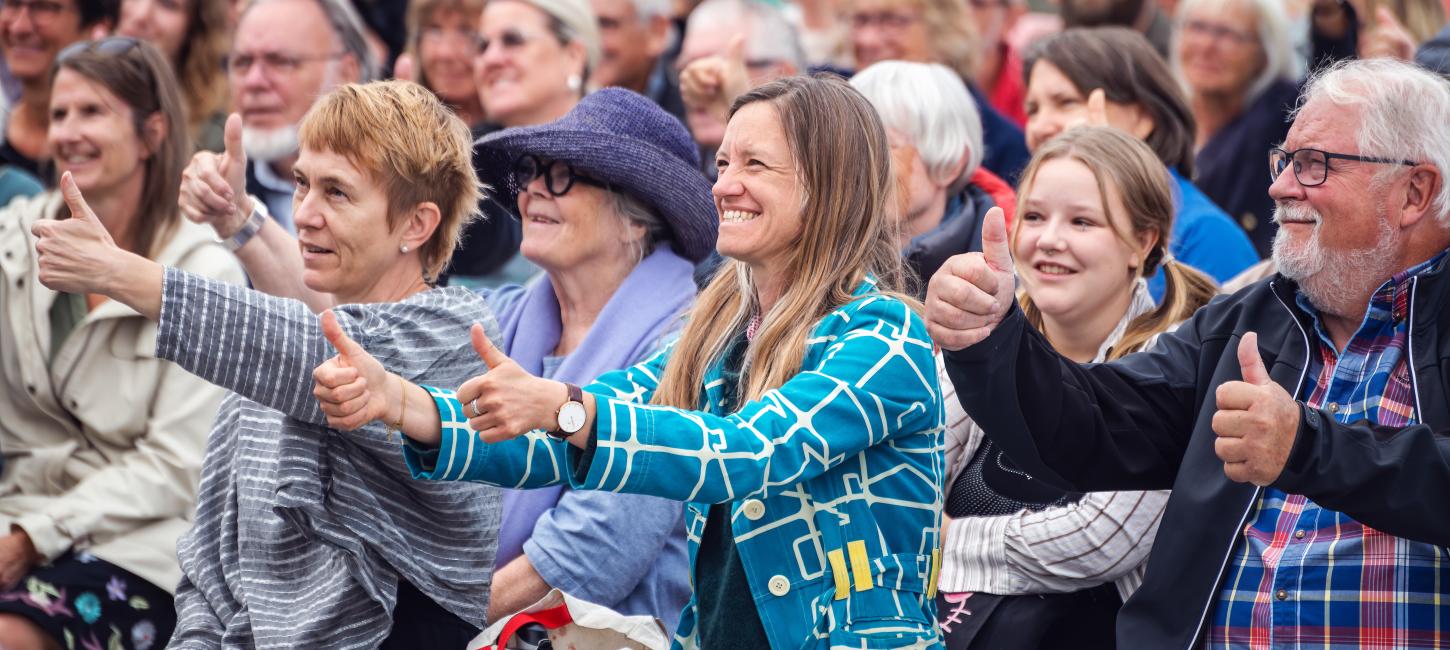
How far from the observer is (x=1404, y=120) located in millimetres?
3242

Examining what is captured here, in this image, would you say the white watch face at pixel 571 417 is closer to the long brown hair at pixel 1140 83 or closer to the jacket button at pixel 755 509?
the jacket button at pixel 755 509

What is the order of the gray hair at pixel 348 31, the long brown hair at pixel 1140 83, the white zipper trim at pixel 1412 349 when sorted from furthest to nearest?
the gray hair at pixel 348 31 → the long brown hair at pixel 1140 83 → the white zipper trim at pixel 1412 349

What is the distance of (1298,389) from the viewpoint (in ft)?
10.6

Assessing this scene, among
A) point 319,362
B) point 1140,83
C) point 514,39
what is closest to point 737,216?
point 319,362

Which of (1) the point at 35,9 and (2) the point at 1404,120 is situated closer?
(2) the point at 1404,120

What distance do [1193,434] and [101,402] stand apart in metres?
3.15

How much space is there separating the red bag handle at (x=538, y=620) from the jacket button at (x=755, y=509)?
757 mm

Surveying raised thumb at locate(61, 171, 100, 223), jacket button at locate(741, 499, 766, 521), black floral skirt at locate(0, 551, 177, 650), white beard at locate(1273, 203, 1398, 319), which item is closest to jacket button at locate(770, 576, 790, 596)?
jacket button at locate(741, 499, 766, 521)

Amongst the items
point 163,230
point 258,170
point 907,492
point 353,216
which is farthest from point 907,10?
point 907,492

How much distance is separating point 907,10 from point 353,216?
3696 millimetres

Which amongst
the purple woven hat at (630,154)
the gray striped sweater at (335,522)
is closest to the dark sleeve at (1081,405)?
the gray striped sweater at (335,522)

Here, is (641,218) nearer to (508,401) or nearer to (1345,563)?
(508,401)

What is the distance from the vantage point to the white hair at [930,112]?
5.10 meters

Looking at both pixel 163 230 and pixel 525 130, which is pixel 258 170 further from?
pixel 525 130
